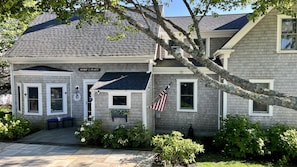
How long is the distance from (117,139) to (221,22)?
407 inches

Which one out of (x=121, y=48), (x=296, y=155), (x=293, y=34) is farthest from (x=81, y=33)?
(x=296, y=155)

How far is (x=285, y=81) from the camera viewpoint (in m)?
10.7

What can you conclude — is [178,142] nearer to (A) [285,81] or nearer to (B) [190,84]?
(B) [190,84]

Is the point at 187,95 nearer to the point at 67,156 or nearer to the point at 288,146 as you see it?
the point at 288,146

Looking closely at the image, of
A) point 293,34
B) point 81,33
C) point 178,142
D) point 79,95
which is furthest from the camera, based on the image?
point 81,33

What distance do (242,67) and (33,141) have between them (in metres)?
10.3

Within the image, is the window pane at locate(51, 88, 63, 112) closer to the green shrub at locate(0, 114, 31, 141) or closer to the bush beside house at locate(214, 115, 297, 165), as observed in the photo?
the green shrub at locate(0, 114, 31, 141)

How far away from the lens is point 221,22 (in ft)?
50.0

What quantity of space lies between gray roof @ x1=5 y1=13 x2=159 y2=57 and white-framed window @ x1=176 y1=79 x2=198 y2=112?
2.38 m

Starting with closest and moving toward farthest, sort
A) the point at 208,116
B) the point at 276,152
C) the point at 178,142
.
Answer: the point at 178,142 < the point at 276,152 < the point at 208,116

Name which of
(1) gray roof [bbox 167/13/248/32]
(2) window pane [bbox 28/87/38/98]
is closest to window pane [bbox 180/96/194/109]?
(1) gray roof [bbox 167/13/248/32]

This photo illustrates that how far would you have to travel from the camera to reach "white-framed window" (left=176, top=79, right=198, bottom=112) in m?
12.4

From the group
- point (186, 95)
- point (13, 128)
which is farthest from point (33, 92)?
point (186, 95)

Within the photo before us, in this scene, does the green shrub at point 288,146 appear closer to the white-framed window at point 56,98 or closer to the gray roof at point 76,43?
the gray roof at point 76,43
